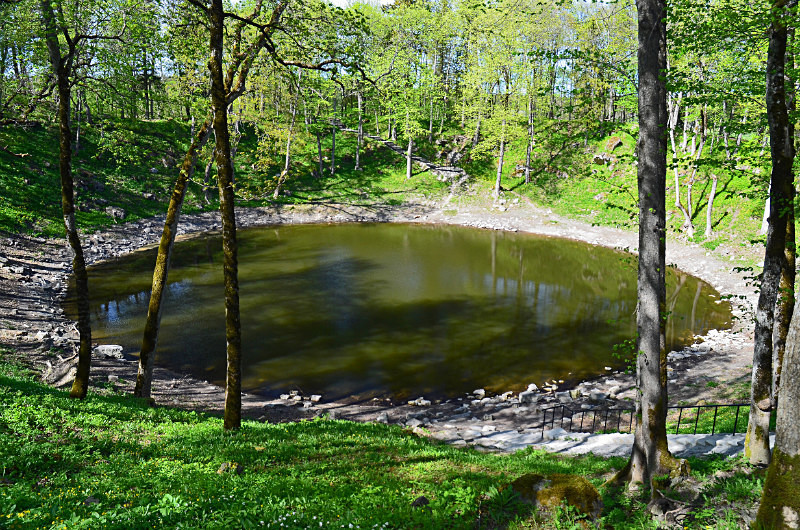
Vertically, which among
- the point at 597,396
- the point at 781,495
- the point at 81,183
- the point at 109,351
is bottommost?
the point at 597,396

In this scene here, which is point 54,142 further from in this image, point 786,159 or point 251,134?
point 786,159

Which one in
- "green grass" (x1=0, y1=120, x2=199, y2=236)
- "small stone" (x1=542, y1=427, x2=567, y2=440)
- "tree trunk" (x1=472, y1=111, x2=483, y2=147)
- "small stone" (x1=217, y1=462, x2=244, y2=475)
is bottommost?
"small stone" (x1=542, y1=427, x2=567, y2=440)

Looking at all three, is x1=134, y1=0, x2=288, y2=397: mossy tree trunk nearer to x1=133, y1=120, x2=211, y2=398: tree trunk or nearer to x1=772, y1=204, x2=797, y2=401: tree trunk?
x1=133, y1=120, x2=211, y2=398: tree trunk

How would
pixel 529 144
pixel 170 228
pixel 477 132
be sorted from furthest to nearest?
pixel 477 132
pixel 529 144
pixel 170 228

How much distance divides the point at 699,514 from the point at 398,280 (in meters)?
23.6

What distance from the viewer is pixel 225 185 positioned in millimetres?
9172

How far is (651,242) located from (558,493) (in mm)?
3852

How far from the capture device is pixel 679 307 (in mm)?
25422

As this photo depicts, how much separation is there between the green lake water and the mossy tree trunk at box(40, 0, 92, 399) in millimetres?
5847

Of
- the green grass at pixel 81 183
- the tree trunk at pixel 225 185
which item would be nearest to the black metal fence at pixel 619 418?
the tree trunk at pixel 225 185

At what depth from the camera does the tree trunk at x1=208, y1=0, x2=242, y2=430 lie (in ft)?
29.0

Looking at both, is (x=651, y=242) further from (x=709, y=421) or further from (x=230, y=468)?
(x=709, y=421)

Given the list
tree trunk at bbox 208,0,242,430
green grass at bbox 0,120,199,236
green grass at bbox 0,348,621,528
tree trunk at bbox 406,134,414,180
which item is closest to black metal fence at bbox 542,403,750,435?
green grass at bbox 0,348,621,528

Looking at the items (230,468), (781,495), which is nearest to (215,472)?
(230,468)
